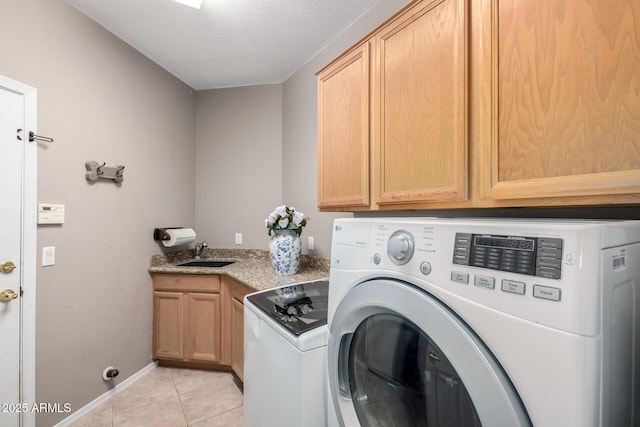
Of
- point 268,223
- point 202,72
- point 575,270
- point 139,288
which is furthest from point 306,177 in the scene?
point 575,270

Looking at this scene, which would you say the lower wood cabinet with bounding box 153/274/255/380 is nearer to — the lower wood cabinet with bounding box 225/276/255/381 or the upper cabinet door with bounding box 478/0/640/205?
the lower wood cabinet with bounding box 225/276/255/381

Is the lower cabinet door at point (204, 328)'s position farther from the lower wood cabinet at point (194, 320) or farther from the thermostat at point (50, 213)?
the thermostat at point (50, 213)

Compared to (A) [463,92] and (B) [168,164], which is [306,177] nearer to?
(B) [168,164]

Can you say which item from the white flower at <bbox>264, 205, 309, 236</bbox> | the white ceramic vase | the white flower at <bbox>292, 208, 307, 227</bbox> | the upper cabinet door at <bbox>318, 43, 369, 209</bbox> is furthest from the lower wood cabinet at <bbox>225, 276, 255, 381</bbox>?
the upper cabinet door at <bbox>318, 43, 369, 209</bbox>

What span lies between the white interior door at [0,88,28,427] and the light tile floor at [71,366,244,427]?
0.50 meters

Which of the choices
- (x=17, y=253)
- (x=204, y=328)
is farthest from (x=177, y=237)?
(x=17, y=253)

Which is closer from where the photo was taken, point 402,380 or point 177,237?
point 402,380

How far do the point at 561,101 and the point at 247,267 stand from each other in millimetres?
2250

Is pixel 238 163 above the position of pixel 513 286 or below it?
above

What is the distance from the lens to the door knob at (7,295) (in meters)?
1.43

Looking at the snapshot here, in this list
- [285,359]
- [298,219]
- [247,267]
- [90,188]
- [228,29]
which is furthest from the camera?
[247,267]

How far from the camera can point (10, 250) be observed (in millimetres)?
1464

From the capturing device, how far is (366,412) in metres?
0.88

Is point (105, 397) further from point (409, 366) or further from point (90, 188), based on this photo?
point (409, 366)
